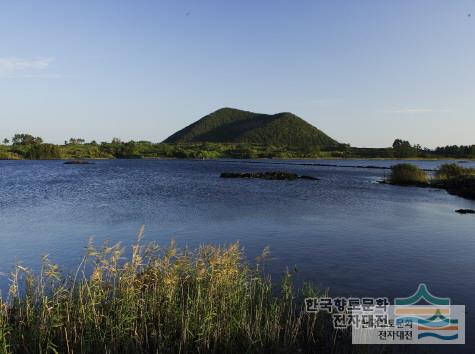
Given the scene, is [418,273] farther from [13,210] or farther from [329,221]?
[13,210]

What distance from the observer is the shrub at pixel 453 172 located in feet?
254

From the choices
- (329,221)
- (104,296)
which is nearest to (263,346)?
(104,296)

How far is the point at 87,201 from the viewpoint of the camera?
2031 inches

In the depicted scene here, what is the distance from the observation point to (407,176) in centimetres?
8300

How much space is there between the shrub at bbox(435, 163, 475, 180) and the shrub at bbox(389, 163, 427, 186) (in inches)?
125

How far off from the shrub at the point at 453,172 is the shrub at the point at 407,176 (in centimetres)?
316

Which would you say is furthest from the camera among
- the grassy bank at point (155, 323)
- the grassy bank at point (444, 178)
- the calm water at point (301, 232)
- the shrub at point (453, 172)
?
the shrub at point (453, 172)

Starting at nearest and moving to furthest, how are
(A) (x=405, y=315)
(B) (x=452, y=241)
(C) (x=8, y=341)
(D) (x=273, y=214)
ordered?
1. (C) (x=8, y=341)
2. (A) (x=405, y=315)
3. (B) (x=452, y=241)
4. (D) (x=273, y=214)

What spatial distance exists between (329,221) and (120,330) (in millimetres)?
30689

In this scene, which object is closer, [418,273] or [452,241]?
[418,273]

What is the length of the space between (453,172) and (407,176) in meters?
8.63

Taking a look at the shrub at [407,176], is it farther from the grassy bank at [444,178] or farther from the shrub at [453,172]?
the shrub at [453,172]

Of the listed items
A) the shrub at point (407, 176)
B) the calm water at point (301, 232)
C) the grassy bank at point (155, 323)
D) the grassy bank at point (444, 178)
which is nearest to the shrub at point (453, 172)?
the grassy bank at point (444, 178)

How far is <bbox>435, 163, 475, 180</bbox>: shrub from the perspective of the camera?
77.3m
